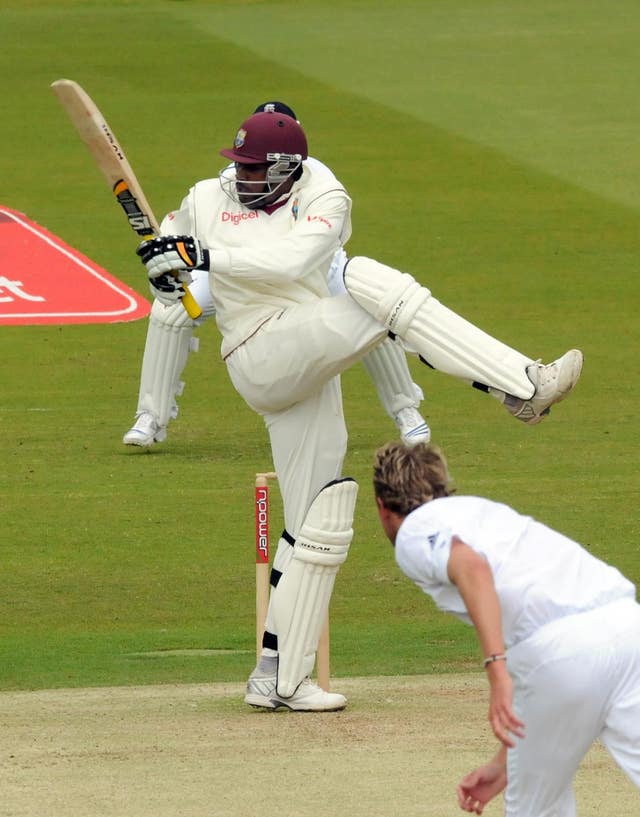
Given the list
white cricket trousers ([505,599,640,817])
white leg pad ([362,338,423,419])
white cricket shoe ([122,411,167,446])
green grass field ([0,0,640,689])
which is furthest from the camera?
white cricket shoe ([122,411,167,446])

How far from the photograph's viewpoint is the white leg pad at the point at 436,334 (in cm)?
637

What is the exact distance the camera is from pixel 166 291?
6637 mm

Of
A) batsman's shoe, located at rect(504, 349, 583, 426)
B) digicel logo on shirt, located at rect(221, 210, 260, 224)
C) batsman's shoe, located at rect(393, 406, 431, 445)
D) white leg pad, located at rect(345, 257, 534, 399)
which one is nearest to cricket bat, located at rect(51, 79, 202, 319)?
digicel logo on shirt, located at rect(221, 210, 260, 224)

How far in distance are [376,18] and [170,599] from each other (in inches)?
855

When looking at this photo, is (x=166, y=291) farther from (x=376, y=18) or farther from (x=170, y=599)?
(x=376, y=18)

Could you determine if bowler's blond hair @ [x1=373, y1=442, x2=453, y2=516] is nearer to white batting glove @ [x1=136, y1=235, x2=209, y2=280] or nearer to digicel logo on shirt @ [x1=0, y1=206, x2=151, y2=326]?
white batting glove @ [x1=136, y1=235, x2=209, y2=280]

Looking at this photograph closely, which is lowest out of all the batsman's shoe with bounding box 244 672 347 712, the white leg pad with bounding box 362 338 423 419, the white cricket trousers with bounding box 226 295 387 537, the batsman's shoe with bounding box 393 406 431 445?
the batsman's shoe with bounding box 393 406 431 445

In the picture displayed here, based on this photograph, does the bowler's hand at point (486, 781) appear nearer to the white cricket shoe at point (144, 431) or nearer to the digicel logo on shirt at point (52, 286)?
the white cricket shoe at point (144, 431)

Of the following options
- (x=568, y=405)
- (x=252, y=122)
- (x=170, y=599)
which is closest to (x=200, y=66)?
(x=568, y=405)

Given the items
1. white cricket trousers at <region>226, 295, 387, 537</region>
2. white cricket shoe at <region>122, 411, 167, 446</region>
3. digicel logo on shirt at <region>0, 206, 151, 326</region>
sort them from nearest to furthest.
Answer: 1. white cricket trousers at <region>226, 295, 387, 537</region>
2. white cricket shoe at <region>122, 411, 167, 446</region>
3. digicel logo on shirt at <region>0, 206, 151, 326</region>

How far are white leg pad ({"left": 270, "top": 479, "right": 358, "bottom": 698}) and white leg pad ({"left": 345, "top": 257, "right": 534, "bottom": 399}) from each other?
62cm

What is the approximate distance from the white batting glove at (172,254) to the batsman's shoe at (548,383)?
3.67 feet

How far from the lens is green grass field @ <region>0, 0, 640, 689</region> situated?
898 centimetres

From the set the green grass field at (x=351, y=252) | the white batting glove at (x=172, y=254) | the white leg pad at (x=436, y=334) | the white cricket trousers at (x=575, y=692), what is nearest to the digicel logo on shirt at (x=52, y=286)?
the green grass field at (x=351, y=252)
